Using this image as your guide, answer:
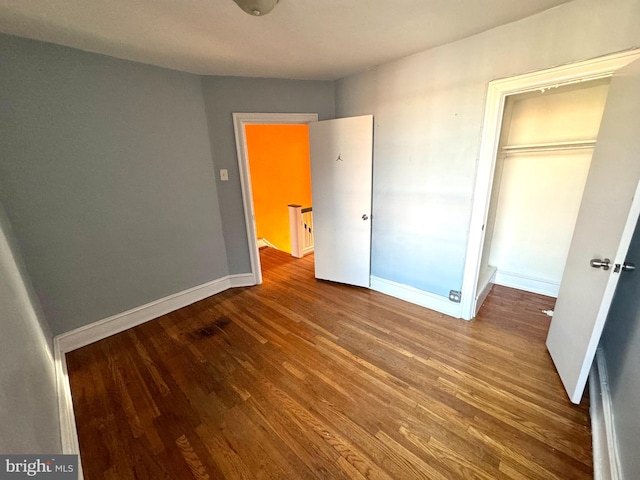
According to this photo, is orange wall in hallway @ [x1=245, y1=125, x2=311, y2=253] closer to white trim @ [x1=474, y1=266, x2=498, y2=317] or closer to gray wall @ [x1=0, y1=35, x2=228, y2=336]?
gray wall @ [x1=0, y1=35, x2=228, y2=336]

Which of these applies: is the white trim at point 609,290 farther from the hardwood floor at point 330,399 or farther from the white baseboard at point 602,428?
the hardwood floor at point 330,399

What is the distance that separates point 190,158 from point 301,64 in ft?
4.64

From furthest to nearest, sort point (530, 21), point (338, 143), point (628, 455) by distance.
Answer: point (338, 143)
point (530, 21)
point (628, 455)

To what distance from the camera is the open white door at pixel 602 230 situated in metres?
1.24

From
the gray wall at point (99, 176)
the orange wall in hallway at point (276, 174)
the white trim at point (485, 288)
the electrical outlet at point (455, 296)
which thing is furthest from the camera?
the orange wall in hallway at point (276, 174)

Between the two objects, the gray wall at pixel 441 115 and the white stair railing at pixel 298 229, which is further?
the white stair railing at pixel 298 229

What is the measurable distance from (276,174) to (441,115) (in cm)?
356

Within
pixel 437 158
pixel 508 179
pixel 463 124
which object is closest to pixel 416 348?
pixel 437 158

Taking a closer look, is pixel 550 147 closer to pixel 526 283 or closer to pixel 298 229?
pixel 526 283

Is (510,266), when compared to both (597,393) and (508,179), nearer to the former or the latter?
(508,179)

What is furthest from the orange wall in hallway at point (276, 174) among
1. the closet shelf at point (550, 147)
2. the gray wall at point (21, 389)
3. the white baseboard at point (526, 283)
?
the gray wall at point (21, 389)

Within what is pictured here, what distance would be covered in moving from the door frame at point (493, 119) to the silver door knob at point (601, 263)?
79 cm

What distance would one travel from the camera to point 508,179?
2775 mm

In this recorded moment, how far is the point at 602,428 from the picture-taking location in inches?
51.5
